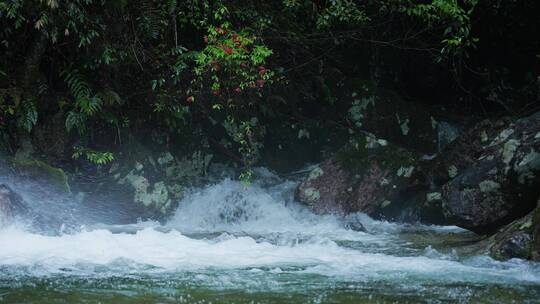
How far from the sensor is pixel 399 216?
9.03 m

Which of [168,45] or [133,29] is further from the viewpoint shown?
[168,45]

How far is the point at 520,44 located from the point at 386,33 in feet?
9.18

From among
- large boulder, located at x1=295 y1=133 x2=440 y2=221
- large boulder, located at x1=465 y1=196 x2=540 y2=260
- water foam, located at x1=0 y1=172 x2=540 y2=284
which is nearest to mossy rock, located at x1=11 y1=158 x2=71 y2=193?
water foam, located at x1=0 y1=172 x2=540 y2=284

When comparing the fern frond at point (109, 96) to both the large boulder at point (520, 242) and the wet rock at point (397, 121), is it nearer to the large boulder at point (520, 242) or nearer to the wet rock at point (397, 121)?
the wet rock at point (397, 121)

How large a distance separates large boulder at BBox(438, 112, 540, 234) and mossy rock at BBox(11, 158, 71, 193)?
5121 mm

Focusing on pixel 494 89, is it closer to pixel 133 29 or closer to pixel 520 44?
pixel 520 44

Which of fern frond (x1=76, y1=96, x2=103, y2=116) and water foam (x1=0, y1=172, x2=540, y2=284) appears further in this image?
fern frond (x1=76, y1=96, x2=103, y2=116)

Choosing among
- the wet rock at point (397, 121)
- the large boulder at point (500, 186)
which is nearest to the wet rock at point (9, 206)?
the large boulder at point (500, 186)

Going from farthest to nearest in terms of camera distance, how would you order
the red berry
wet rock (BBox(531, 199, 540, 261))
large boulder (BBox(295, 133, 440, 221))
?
large boulder (BBox(295, 133, 440, 221))
the red berry
wet rock (BBox(531, 199, 540, 261))

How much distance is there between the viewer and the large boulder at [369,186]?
9055 mm

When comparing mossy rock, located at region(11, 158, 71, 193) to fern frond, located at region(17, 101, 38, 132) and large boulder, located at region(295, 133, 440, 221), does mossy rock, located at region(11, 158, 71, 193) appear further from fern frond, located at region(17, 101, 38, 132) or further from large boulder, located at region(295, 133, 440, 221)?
large boulder, located at region(295, 133, 440, 221)

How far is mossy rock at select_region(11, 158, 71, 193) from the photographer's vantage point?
8.19 m

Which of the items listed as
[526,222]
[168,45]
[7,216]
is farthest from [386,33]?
[7,216]

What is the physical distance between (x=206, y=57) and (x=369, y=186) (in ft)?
10.5
